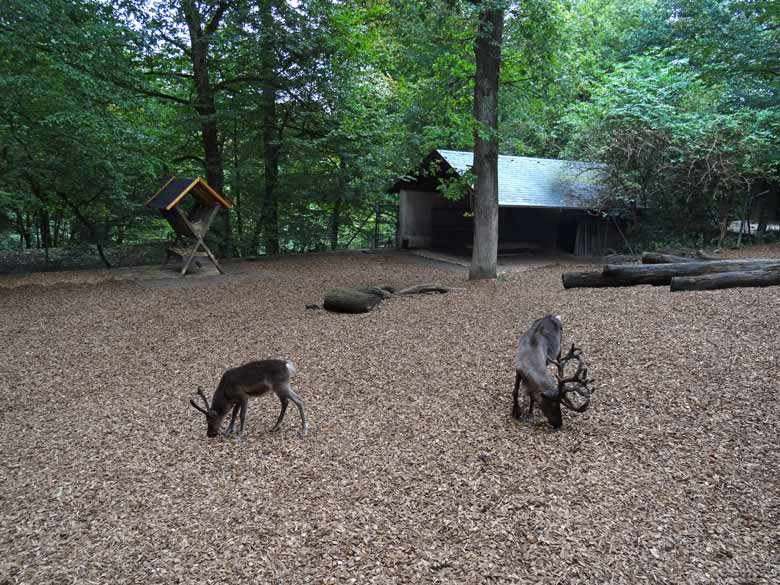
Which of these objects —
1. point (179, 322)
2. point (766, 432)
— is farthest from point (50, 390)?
point (766, 432)

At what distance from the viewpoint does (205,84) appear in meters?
13.9

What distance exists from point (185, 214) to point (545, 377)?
10928mm

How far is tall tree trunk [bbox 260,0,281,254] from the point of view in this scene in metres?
13.2

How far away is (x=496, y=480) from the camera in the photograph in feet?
10.5

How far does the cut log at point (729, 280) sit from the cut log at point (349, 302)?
4.82m

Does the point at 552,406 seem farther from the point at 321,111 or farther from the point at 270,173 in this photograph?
the point at 270,173

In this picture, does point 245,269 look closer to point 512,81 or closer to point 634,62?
point 512,81

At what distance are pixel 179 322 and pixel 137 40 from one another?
8.01 metres

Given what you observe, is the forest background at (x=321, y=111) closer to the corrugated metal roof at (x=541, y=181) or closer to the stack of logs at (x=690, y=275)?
the corrugated metal roof at (x=541, y=181)

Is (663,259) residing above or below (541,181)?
below

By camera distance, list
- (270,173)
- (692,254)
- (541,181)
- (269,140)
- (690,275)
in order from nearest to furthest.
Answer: (690,275) → (692,254) → (269,140) → (270,173) → (541,181)

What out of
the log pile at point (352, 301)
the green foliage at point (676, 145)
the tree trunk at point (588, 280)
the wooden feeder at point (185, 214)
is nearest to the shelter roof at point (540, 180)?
the green foliage at point (676, 145)

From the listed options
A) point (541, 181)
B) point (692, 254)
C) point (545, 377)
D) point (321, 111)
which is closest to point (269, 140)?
point (321, 111)

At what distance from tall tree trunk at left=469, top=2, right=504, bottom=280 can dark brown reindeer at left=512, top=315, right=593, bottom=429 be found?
6751mm
